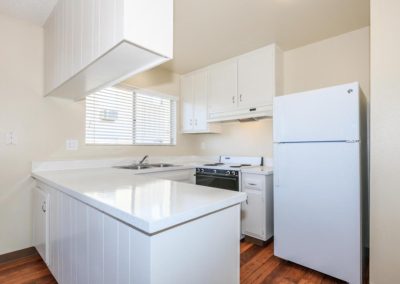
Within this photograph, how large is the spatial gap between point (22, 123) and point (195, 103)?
216cm

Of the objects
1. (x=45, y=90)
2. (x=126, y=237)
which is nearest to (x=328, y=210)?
(x=126, y=237)

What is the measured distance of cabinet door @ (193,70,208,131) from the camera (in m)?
3.33

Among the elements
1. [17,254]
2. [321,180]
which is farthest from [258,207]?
[17,254]

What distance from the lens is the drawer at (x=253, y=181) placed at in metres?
2.40

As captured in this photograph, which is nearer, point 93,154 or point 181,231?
point 181,231

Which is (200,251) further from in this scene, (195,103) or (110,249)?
(195,103)

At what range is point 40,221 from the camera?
194 cm

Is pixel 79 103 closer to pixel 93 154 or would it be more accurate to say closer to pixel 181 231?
pixel 93 154

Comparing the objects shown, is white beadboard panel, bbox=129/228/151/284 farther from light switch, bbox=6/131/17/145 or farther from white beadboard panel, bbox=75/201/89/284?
light switch, bbox=6/131/17/145

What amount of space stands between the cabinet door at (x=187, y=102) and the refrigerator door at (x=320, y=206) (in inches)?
67.3

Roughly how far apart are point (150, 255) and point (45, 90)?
221 centimetres

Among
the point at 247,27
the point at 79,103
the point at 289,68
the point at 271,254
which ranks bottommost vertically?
the point at 271,254

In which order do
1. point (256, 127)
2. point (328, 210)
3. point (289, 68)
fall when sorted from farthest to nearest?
1. point (256, 127)
2. point (289, 68)
3. point (328, 210)

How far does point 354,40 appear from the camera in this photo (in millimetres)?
2352
